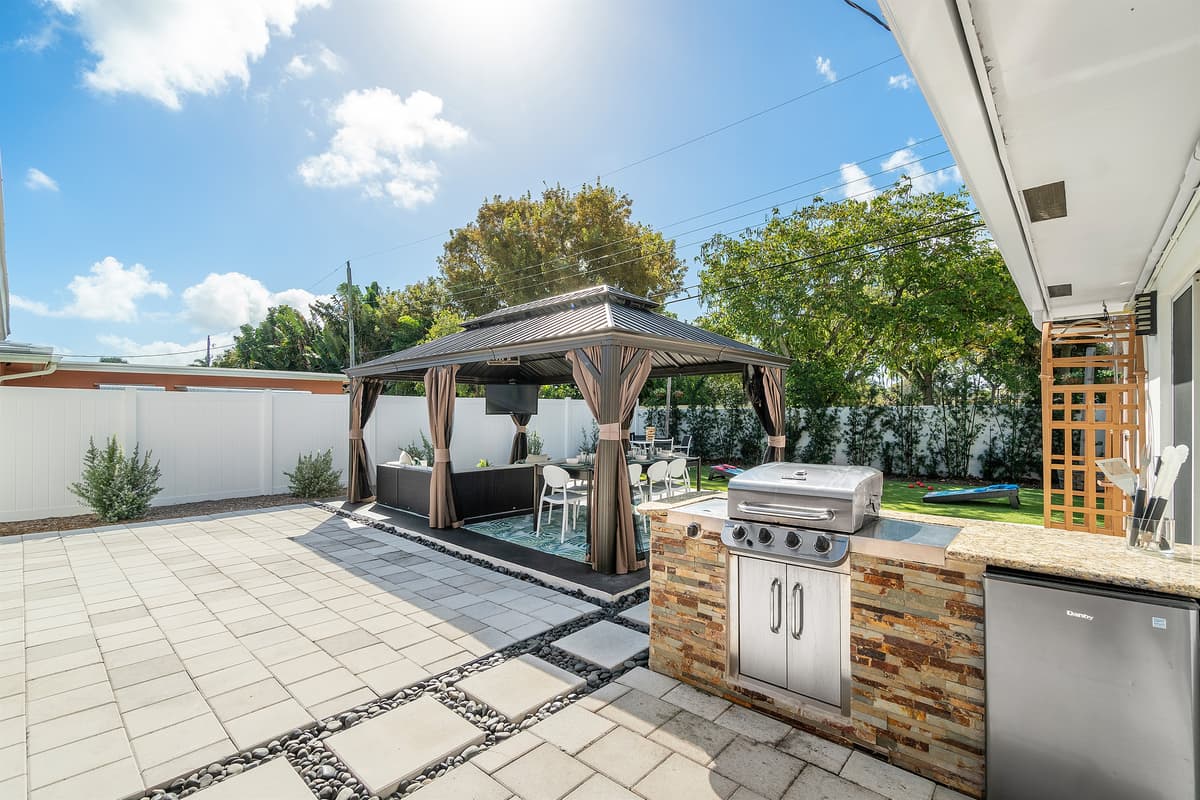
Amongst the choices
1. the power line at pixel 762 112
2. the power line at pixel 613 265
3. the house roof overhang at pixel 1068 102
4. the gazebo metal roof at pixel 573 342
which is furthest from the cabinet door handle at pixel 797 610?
the power line at pixel 613 265

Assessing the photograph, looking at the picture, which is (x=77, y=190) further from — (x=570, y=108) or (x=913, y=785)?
(x=913, y=785)

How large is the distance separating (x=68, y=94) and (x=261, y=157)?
326cm

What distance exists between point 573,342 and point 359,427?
5187mm

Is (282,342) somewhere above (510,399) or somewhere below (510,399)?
above

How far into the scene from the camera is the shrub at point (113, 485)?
6777 millimetres

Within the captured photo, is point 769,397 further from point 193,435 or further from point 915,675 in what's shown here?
point 193,435

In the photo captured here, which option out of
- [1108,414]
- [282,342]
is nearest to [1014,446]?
[1108,414]

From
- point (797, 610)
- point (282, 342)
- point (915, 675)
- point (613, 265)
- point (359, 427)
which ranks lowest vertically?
point (915, 675)

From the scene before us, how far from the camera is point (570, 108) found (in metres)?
9.41

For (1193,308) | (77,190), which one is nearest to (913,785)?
(1193,308)

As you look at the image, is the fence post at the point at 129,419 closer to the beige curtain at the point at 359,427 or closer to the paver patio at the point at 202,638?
the paver patio at the point at 202,638

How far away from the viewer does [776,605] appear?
245 cm

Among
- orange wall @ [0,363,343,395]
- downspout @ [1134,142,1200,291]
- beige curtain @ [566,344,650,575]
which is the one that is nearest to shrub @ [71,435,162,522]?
orange wall @ [0,363,343,395]

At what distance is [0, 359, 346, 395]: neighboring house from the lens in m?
10.8
